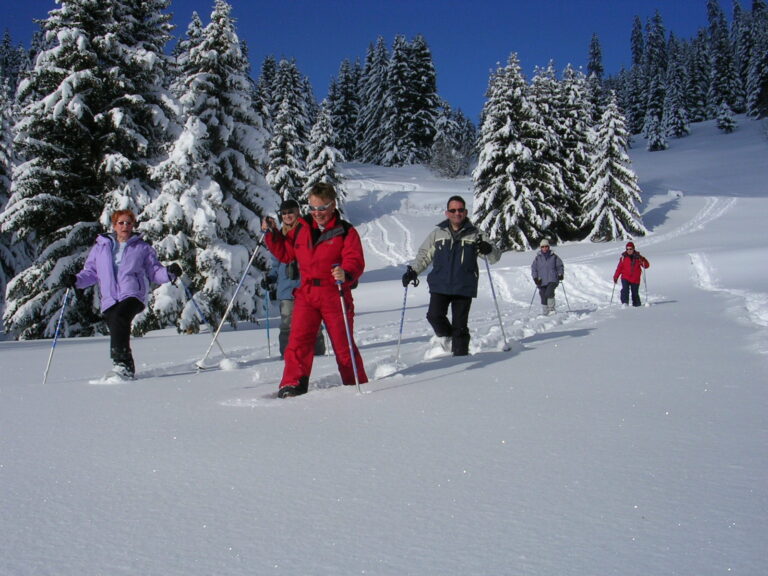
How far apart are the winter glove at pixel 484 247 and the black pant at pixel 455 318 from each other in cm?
55

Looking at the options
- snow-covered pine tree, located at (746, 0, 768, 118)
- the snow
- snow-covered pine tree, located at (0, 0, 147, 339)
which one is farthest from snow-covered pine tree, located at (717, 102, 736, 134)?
the snow

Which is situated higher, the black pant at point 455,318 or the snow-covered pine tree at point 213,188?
the snow-covered pine tree at point 213,188

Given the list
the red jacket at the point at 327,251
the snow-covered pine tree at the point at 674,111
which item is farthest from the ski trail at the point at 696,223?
the snow-covered pine tree at the point at 674,111

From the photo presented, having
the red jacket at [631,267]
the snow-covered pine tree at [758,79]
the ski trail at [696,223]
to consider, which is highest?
the snow-covered pine tree at [758,79]

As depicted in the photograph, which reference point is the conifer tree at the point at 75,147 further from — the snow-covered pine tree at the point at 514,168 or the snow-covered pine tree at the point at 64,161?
the snow-covered pine tree at the point at 514,168

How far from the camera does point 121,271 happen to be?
6.06 meters

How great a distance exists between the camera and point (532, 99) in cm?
3831

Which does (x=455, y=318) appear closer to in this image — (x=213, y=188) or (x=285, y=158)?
(x=213, y=188)

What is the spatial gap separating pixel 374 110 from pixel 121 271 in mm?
74013

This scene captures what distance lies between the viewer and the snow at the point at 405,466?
1995mm

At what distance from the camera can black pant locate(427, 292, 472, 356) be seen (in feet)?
22.6

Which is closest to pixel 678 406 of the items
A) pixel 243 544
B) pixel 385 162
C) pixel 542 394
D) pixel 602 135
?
pixel 542 394

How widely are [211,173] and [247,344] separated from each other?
A: 35.2 ft

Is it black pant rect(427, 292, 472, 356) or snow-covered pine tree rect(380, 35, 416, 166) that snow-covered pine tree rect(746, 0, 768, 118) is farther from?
black pant rect(427, 292, 472, 356)
